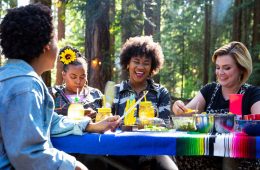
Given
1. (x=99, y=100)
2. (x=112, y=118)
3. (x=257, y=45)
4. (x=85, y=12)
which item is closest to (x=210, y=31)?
(x=257, y=45)

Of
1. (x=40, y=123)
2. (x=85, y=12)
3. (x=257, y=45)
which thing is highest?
A: (x=85, y=12)

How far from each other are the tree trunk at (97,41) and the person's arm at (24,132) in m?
6.60

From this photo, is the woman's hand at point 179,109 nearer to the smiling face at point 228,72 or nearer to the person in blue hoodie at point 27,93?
Result: the smiling face at point 228,72

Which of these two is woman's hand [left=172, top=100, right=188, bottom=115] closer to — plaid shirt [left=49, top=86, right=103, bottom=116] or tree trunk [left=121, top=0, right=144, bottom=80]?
plaid shirt [left=49, top=86, right=103, bottom=116]

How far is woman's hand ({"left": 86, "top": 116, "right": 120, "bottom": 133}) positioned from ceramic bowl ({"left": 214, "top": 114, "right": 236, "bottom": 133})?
0.62 m

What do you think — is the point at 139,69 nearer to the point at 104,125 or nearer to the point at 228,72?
the point at 228,72

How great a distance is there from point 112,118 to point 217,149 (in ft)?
2.23

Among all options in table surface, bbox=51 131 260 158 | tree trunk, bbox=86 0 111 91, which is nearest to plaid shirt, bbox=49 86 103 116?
table surface, bbox=51 131 260 158

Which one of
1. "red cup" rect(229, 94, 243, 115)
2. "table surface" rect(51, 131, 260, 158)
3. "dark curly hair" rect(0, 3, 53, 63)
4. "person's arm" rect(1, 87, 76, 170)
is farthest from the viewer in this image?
"red cup" rect(229, 94, 243, 115)

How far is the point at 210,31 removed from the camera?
17281 millimetres

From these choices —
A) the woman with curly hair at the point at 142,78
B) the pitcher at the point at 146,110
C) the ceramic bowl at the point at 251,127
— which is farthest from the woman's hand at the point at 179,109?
the woman with curly hair at the point at 142,78

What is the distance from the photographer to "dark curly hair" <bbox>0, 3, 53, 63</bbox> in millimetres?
1904

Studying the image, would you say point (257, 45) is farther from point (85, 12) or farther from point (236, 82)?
point (236, 82)

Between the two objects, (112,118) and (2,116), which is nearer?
(2,116)
